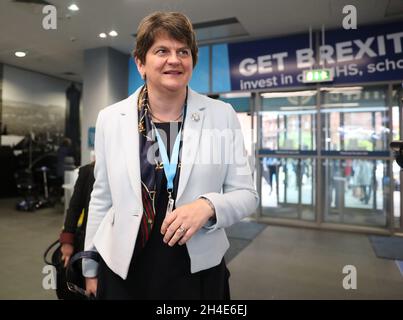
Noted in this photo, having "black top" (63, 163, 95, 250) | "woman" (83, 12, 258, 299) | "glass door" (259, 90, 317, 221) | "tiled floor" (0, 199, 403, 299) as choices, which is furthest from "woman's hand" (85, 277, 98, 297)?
"glass door" (259, 90, 317, 221)

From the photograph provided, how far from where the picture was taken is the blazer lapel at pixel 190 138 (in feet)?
2.83

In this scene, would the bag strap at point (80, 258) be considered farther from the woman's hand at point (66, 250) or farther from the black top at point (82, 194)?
the black top at point (82, 194)

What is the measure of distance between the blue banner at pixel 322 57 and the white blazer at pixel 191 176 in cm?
467

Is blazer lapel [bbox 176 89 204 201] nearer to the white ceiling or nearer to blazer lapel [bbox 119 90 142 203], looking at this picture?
blazer lapel [bbox 119 90 142 203]

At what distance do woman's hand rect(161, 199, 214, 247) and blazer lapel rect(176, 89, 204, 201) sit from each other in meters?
0.10

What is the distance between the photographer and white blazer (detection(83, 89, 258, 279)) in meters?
0.87

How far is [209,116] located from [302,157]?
15.2 feet

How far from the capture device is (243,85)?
5531 mm

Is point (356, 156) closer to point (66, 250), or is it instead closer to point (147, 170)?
point (66, 250)

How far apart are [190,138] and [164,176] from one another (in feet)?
0.46

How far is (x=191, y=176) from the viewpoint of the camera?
871mm
